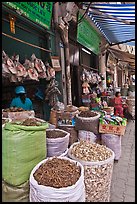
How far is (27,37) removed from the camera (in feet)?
14.5

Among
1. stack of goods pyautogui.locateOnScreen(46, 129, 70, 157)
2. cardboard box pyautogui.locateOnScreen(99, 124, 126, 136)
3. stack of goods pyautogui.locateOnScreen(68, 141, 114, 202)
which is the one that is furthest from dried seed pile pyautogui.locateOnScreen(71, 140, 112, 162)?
cardboard box pyautogui.locateOnScreen(99, 124, 126, 136)

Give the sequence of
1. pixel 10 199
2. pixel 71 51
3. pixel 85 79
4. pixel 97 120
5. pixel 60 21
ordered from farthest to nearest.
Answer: pixel 85 79 → pixel 71 51 → pixel 60 21 → pixel 97 120 → pixel 10 199

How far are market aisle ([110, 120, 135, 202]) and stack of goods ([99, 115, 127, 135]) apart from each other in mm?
751

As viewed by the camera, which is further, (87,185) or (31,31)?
(31,31)

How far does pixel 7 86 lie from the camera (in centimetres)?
438

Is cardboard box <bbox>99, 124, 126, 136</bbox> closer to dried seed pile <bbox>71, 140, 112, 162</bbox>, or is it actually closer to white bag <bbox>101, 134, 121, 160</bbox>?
white bag <bbox>101, 134, 121, 160</bbox>

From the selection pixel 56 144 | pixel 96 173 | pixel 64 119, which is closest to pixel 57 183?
pixel 96 173

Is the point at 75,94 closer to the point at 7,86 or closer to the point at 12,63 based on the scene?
the point at 7,86

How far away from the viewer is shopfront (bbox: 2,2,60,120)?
135 inches

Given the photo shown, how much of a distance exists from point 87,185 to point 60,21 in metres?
3.98

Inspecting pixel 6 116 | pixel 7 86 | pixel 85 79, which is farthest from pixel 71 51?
pixel 6 116

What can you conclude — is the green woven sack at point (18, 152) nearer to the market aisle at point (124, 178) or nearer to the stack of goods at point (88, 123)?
the market aisle at point (124, 178)

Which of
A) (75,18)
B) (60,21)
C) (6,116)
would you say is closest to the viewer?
(6,116)

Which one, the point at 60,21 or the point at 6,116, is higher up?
the point at 60,21
